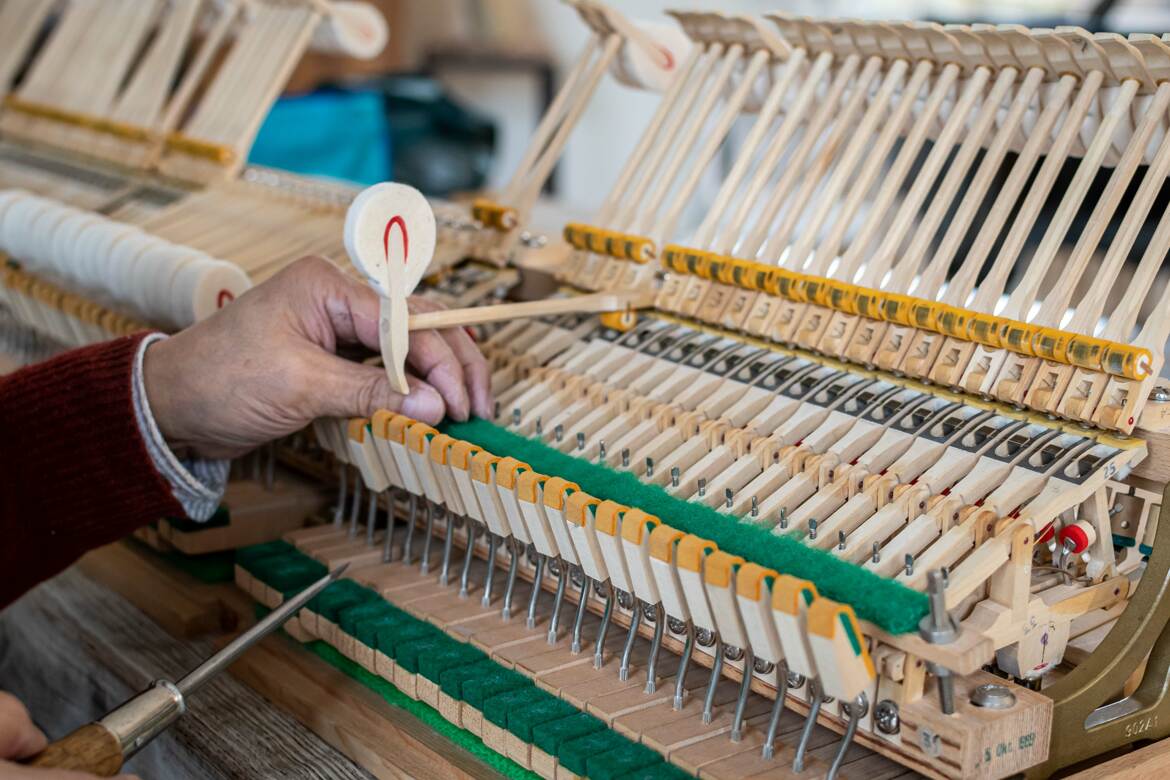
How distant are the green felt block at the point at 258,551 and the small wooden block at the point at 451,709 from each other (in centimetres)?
53

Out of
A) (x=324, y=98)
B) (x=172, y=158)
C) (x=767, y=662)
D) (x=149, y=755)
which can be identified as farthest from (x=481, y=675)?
(x=324, y=98)

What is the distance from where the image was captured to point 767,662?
4.97 feet

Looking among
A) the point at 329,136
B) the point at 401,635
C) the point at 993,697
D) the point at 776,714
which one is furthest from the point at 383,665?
the point at 329,136

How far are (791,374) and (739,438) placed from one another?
0.62 feet

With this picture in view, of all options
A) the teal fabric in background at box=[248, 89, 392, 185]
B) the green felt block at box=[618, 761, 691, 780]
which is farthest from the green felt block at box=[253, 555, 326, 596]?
the teal fabric in background at box=[248, 89, 392, 185]

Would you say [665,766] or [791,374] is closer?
[665,766]

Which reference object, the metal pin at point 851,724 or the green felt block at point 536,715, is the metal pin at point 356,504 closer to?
the green felt block at point 536,715

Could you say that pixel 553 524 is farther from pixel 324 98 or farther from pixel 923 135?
pixel 324 98

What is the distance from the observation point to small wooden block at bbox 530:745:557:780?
155cm

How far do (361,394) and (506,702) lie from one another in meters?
0.56

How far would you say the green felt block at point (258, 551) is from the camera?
212 cm

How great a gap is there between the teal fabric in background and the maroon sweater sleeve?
130 inches

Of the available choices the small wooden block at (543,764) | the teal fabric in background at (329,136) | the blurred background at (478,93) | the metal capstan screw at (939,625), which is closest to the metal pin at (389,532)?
the small wooden block at (543,764)

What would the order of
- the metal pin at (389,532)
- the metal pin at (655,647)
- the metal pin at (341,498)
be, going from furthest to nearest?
the metal pin at (341,498)
the metal pin at (389,532)
the metal pin at (655,647)
